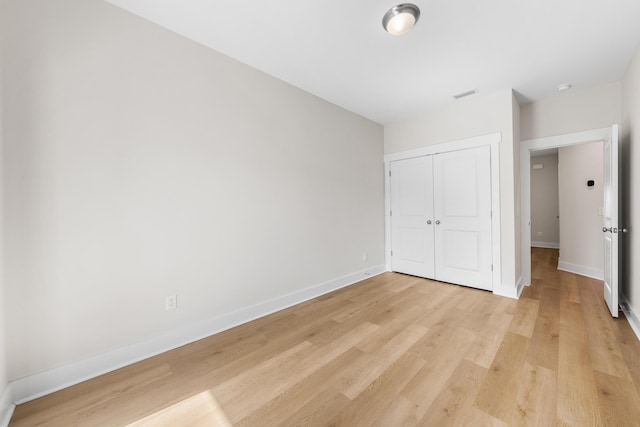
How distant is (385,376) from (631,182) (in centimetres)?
315

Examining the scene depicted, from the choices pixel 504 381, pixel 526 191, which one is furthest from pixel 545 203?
pixel 504 381

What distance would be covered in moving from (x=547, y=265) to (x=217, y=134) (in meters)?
6.02

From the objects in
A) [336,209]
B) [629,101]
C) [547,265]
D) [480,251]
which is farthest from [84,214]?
[547,265]

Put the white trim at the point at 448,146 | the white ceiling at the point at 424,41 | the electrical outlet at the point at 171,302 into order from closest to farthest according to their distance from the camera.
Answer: the white ceiling at the point at 424,41 → the electrical outlet at the point at 171,302 → the white trim at the point at 448,146

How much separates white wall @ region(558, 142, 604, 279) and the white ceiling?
1.76 m

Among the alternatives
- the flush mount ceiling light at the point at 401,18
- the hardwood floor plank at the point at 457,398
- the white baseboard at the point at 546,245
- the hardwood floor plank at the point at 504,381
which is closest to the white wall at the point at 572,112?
the flush mount ceiling light at the point at 401,18

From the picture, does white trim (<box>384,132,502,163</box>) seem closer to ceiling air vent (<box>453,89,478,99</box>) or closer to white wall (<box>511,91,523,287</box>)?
white wall (<box>511,91,523,287</box>)

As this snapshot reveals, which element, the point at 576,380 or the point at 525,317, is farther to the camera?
the point at 525,317

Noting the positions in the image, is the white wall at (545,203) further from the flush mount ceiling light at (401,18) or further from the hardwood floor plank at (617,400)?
the flush mount ceiling light at (401,18)

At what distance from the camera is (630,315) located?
2.36 m

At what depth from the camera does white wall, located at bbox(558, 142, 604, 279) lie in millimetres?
3885

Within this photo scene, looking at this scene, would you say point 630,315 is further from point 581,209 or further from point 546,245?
point 546,245

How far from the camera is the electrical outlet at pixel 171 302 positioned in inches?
79.0

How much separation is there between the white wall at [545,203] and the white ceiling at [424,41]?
463cm
